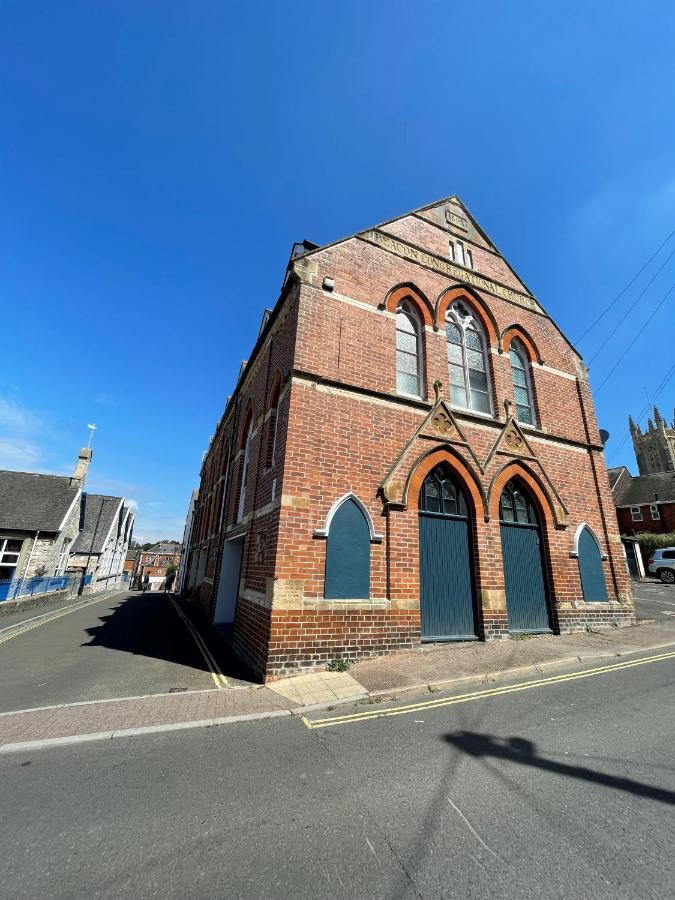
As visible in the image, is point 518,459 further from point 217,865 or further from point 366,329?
point 217,865

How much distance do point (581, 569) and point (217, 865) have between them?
1072 cm

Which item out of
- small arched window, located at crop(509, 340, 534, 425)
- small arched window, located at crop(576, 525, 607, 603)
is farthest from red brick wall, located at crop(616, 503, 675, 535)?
small arched window, located at crop(509, 340, 534, 425)

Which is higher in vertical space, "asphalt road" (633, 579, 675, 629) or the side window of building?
the side window of building

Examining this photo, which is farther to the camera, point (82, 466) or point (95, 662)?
point (82, 466)

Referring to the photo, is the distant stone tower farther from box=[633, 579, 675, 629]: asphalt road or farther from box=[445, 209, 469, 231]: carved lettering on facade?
box=[445, 209, 469, 231]: carved lettering on facade

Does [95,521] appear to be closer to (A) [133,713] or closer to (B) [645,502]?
(A) [133,713]

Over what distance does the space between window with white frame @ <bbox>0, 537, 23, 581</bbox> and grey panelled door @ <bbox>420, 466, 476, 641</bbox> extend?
25359 mm

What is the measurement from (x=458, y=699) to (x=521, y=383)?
31.3ft

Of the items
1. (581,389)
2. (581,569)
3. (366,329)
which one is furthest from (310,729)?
(581,389)

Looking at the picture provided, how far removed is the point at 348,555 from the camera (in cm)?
741

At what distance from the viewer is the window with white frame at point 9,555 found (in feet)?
71.4

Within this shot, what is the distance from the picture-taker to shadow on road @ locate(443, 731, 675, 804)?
10.6ft

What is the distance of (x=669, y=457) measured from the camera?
202ft

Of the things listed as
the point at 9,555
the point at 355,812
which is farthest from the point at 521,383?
the point at 9,555
